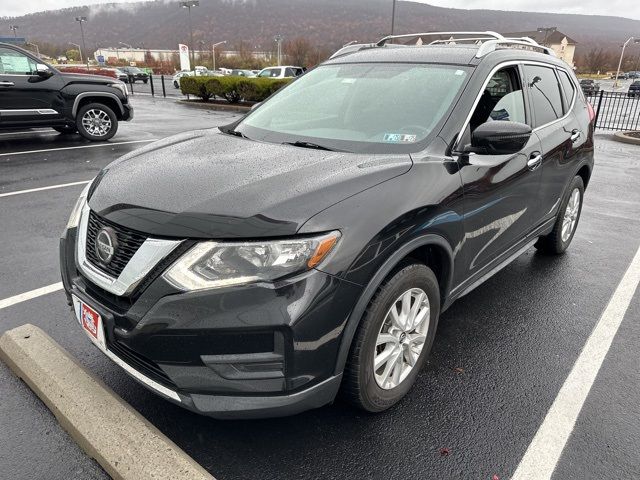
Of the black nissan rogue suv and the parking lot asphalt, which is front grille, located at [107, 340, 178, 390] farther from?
the parking lot asphalt

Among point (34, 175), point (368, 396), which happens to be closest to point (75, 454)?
point (368, 396)

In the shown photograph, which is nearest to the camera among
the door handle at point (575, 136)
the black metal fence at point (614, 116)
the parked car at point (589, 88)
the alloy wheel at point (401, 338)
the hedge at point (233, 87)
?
the alloy wheel at point (401, 338)

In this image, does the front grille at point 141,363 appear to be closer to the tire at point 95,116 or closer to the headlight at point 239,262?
the headlight at point 239,262

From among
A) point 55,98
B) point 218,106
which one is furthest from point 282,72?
point 55,98

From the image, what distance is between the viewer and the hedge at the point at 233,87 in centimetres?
1970

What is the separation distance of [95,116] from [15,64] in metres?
1.62

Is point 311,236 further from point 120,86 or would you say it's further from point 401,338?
point 120,86

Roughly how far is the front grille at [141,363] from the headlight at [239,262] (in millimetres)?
392

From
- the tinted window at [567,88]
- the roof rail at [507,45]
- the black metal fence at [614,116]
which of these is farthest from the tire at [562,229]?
the black metal fence at [614,116]

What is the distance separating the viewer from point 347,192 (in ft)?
6.93

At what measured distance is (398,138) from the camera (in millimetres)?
2738

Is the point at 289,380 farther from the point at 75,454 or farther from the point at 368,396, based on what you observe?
the point at 75,454

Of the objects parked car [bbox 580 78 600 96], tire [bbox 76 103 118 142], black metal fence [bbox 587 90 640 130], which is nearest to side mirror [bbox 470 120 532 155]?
tire [bbox 76 103 118 142]

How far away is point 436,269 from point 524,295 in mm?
1543
